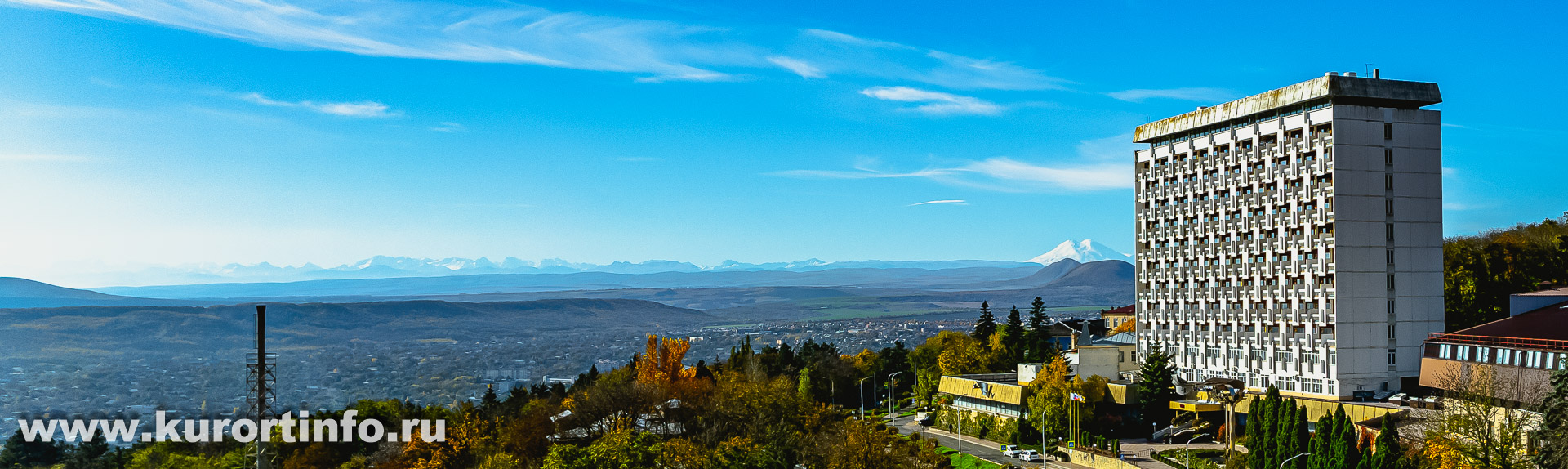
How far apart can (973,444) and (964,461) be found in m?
9.64

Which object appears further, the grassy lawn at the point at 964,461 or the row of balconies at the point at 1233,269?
the row of balconies at the point at 1233,269

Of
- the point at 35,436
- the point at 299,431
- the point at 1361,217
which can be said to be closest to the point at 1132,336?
the point at 1361,217

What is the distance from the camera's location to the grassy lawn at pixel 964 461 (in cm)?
8512

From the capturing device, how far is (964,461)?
87.9m

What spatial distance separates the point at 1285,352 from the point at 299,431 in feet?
266

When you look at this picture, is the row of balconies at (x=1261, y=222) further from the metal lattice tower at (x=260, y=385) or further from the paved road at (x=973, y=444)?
the metal lattice tower at (x=260, y=385)

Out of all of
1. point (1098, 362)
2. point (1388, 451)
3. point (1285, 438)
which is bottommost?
point (1285, 438)

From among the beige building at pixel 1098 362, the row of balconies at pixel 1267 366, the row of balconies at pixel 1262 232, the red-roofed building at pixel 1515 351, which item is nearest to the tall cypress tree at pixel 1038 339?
the beige building at pixel 1098 362

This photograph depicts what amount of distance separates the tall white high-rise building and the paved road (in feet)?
69.2

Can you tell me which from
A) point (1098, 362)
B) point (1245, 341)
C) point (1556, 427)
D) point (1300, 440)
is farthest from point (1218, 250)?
point (1556, 427)

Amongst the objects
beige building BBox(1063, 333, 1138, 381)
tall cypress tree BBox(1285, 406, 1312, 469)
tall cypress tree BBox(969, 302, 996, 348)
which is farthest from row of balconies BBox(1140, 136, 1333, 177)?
tall cypress tree BBox(969, 302, 996, 348)

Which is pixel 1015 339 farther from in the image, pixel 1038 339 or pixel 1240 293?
pixel 1240 293

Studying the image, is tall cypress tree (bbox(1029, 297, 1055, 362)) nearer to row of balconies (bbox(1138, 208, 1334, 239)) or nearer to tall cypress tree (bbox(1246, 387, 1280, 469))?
row of balconies (bbox(1138, 208, 1334, 239))

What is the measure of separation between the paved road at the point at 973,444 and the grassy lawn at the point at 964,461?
85 cm
